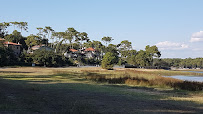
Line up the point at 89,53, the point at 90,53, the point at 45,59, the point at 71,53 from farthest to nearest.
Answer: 1. the point at 89,53
2. the point at 90,53
3. the point at 71,53
4. the point at 45,59

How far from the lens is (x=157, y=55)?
159750 mm

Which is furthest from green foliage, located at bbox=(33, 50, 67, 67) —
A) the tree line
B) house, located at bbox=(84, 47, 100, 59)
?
house, located at bbox=(84, 47, 100, 59)

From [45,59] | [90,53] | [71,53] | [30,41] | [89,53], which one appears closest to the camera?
[45,59]

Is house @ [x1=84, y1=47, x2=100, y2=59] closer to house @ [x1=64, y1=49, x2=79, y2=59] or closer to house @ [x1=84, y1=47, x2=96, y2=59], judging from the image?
house @ [x1=84, y1=47, x2=96, y2=59]

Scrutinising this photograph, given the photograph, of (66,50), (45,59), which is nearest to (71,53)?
(66,50)

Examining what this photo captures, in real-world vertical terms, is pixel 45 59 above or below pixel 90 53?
below

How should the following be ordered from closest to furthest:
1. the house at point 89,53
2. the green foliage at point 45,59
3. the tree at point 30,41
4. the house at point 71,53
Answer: the green foliage at point 45,59 → the tree at point 30,41 → the house at point 71,53 → the house at point 89,53

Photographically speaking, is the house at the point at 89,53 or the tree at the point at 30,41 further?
the house at the point at 89,53

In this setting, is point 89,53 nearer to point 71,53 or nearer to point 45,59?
point 71,53

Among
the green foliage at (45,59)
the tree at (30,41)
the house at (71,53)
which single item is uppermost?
the tree at (30,41)

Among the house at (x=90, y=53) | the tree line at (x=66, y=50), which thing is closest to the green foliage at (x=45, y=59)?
the tree line at (x=66, y=50)

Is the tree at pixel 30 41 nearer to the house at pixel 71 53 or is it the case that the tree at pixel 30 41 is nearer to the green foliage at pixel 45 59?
the house at pixel 71 53

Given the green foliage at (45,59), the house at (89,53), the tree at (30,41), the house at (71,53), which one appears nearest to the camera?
the green foliage at (45,59)

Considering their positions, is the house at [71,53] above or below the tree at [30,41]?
below
